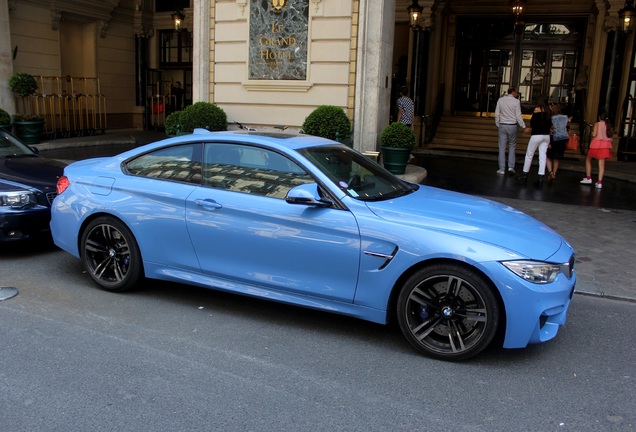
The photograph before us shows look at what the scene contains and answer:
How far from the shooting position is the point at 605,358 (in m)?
4.41

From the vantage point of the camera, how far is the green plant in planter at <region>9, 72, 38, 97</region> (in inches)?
670

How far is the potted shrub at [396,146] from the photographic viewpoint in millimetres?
10906

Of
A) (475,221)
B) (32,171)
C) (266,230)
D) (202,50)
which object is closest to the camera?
(475,221)

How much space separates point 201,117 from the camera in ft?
39.7

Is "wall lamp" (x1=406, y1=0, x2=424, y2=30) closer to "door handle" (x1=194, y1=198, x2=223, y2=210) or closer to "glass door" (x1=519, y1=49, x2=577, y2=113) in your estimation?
"glass door" (x1=519, y1=49, x2=577, y2=113)

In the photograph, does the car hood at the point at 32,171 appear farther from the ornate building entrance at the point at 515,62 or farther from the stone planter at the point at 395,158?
the ornate building entrance at the point at 515,62

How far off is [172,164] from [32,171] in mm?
Result: 2946

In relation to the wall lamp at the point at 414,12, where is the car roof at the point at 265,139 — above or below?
below

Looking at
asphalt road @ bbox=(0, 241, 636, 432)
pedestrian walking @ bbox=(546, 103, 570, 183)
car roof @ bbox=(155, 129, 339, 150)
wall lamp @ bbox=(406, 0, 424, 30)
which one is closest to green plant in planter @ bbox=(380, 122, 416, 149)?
pedestrian walking @ bbox=(546, 103, 570, 183)

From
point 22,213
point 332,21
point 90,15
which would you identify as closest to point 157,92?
point 90,15

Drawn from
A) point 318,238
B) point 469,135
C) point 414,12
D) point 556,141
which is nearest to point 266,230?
point 318,238

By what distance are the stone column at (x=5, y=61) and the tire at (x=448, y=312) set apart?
55.5 ft

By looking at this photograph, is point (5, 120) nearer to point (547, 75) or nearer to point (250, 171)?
point (250, 171)

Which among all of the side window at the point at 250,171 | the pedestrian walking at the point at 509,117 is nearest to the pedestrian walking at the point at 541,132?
the pedestrian walking at the point at 509,117
